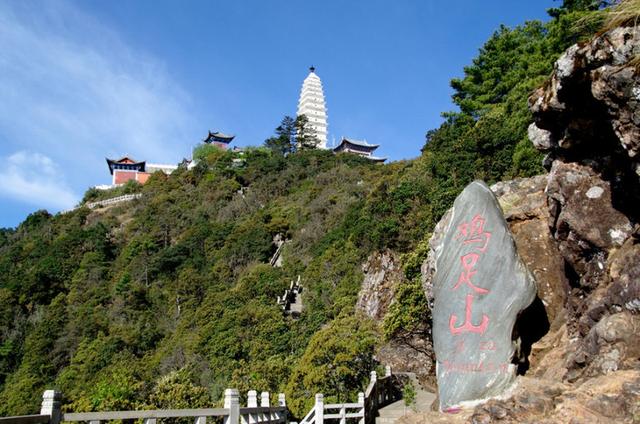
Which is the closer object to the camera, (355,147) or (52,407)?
(52,407)

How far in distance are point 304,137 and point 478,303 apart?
47.0m

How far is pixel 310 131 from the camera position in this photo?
5444 centimetres

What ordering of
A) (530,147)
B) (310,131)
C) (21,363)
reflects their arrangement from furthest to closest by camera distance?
(310,131) < (21,363) < (530,147)

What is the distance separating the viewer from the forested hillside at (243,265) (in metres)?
13.6

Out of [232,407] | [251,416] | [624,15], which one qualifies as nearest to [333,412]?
[251,416]

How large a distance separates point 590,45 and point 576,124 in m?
1.05

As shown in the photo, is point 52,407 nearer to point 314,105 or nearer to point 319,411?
point 319,411

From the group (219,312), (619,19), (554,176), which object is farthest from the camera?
(219,312)

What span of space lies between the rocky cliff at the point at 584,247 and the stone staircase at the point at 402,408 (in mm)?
4256

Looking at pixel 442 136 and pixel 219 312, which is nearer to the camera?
pixel 442 136

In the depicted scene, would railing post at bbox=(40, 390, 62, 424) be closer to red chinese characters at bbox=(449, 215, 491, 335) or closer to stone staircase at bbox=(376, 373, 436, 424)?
red chinese characters at bbox=(449, 215, 491, 335)

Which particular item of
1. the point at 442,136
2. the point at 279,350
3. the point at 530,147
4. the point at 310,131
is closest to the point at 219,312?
the point at 279,350

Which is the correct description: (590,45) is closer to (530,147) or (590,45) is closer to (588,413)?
(588,413)

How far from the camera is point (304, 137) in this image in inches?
2042
